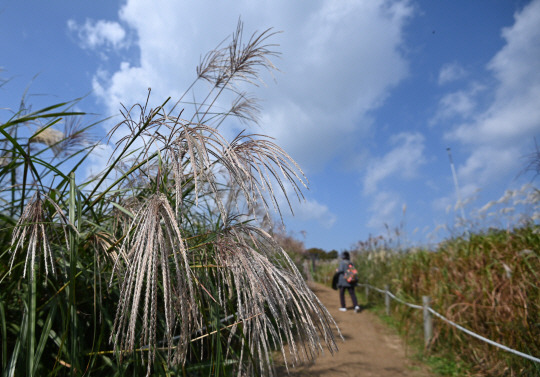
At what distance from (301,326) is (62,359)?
1.15m

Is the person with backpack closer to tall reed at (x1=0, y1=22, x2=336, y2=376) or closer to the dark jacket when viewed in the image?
the dark jacket

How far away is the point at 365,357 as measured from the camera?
522cm

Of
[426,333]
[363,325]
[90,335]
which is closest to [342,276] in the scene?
[363,325]

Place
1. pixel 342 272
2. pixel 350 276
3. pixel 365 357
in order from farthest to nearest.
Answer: pixel 342 272 < pixel 350 276 < pixel 365 357

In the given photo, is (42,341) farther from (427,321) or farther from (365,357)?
(427,321)

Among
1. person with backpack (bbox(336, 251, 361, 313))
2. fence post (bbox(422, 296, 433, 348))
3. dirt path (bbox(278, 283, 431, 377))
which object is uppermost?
person with backpack (bbox(336, 251, 361, 313))

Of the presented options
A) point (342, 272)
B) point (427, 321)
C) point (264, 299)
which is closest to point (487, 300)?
point (427, 321)

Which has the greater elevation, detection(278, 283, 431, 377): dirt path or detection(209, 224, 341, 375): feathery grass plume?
detection(209, 224, 341, 375): feathery grass plume

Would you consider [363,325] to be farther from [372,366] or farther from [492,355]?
[492,355]

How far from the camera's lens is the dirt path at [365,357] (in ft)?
14.0

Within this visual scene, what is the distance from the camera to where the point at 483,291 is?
14.3 ft

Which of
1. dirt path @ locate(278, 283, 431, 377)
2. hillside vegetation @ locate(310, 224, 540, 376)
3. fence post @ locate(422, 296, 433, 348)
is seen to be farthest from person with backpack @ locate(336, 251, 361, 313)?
fence post @ locate(422, 296, 433, 348)

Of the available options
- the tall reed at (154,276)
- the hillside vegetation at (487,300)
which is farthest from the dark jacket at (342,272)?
the tall reed at (154,276)

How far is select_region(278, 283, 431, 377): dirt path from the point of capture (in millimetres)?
4255
